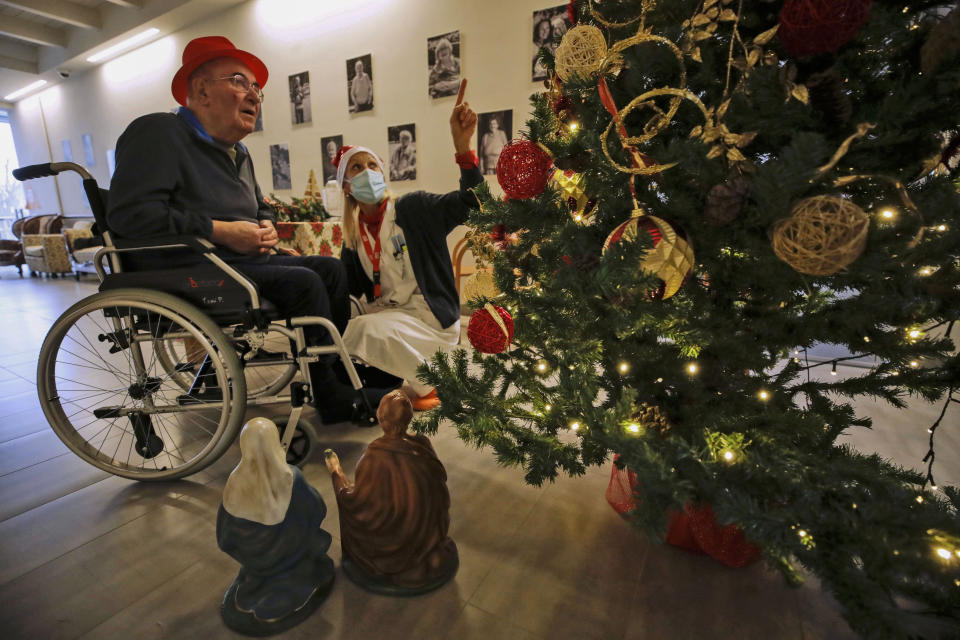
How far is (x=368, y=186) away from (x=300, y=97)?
3.29 metres

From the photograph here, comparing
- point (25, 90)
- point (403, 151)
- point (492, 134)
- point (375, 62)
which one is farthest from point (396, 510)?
point (25, 90)

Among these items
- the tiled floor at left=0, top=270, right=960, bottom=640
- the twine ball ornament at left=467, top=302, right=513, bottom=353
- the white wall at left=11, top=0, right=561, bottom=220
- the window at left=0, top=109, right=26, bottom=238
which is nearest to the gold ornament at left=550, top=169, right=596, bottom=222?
the twine ball ornament at left=467, top=302, right=513, bottom=353

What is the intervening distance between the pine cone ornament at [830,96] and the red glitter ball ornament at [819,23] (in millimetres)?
41

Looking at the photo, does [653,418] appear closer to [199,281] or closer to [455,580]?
[455,580]

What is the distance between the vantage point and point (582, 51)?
787mm

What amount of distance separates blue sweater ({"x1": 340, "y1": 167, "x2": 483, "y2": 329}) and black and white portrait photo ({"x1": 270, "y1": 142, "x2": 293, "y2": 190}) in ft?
11.1

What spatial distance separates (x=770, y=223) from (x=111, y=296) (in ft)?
5.08

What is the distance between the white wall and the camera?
314 centimetres

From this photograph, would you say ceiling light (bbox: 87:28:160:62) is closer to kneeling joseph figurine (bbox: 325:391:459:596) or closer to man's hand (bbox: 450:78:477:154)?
man's hand (bbox: 450:78:477:154)

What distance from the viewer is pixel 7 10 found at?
17.2ft

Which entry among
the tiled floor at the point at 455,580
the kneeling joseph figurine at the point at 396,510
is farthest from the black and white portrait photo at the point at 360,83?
the kneeling joseph figurine at the point at 396,510

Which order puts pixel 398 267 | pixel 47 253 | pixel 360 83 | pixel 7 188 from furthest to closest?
pixel 7 188 < pixel 47 253 < pixel 360 83 < pixel 398 267

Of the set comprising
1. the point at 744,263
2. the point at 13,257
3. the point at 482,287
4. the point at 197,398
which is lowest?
the point at 13,257

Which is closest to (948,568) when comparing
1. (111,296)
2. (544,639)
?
A: (544,639)
